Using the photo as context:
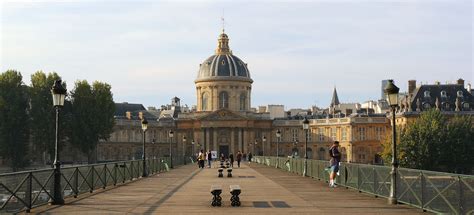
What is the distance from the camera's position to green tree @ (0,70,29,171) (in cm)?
9125

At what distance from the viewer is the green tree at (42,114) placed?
94375 millimetres

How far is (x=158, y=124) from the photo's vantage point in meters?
160

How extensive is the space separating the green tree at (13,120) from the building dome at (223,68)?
220 feet

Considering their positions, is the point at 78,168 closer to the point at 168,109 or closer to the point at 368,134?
the point at 368,134

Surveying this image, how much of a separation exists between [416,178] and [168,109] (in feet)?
528

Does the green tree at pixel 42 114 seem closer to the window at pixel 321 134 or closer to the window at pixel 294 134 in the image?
the window at pixel 321 134

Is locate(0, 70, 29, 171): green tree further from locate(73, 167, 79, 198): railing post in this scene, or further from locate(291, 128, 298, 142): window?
locate(291, 128, 298, 142): window

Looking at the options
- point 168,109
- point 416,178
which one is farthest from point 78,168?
point 168,109

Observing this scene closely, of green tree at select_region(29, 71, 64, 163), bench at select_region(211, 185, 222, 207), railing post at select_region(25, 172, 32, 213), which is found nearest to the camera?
railing post at select_region(25, 172, 32, 213)

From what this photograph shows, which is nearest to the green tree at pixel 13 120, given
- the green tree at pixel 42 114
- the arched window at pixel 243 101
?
the green tree at pixel 42 114

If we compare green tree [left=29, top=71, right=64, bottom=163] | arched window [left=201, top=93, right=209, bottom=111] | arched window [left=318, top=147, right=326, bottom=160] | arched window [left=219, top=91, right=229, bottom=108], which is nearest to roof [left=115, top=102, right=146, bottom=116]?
arched window [left=201, top=93, right=209, bottom=111]

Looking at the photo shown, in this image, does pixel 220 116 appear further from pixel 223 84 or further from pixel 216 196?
pixel 216 196

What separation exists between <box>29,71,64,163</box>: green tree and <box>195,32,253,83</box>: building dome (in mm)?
63450

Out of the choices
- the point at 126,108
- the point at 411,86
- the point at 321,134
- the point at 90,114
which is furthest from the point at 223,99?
the point at 90,114
